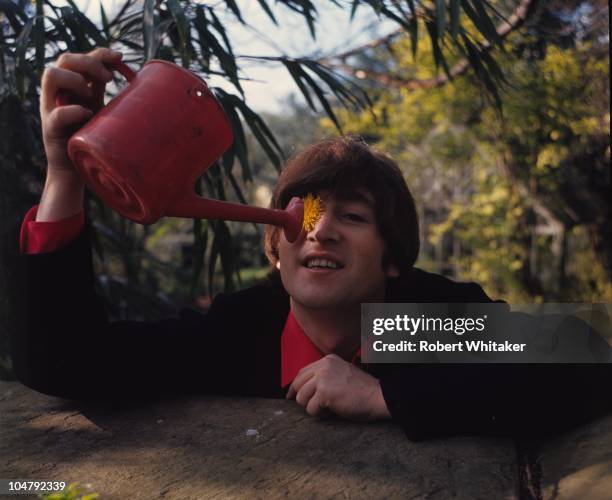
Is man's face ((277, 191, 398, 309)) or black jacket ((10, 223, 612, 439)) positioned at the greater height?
man's face ((277, 191, 398, 309))

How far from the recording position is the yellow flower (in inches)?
48.7

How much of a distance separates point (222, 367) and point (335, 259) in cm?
33

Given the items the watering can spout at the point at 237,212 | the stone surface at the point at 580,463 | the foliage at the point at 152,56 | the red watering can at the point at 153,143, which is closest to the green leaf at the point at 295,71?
the foliage at the point at 152,56

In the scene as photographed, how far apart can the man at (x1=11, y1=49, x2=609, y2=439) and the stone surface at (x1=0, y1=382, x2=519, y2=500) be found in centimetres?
5

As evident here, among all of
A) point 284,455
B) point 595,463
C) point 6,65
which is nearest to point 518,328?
point 595,463

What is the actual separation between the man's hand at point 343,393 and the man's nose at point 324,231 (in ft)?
0.72

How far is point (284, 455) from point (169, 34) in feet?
4.43

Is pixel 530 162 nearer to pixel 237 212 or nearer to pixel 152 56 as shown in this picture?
pixel 152 56

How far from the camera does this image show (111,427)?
46.7 inches

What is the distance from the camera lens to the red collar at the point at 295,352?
1352 mm

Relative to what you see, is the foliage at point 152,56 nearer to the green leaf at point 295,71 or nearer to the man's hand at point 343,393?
the green leaf at point 295,71

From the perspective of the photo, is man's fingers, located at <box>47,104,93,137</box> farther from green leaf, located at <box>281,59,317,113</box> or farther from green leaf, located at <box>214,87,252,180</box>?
green leaf, located at <box>281,59,317,113</box>

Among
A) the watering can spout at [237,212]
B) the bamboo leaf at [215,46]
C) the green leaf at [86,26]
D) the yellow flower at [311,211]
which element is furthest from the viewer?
the bamboo leaf at [215,46]

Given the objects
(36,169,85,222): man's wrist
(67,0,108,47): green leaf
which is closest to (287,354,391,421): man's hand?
(36,169,85,222): man's wrist
